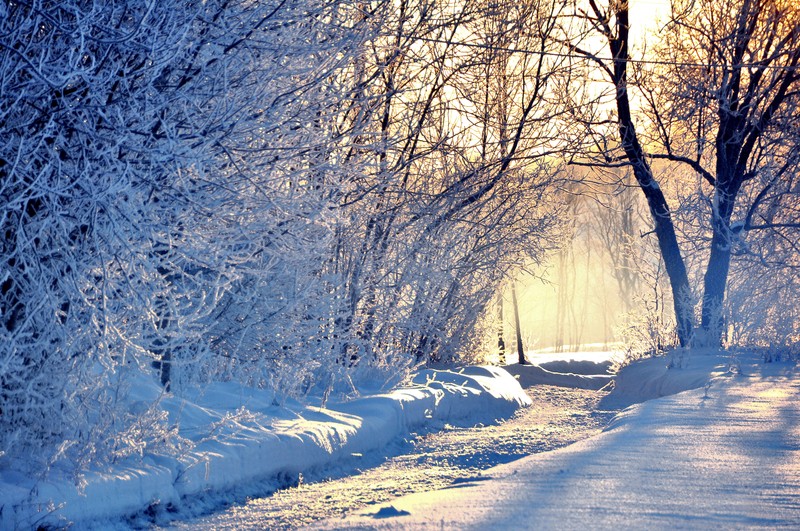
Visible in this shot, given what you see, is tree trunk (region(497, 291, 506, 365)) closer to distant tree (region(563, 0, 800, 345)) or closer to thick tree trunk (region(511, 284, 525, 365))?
thick tree trunk (region(511, 284, 525, 365))

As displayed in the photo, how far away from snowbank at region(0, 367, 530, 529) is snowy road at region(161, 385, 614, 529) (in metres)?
0.21

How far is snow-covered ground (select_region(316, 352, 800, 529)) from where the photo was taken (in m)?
3.89

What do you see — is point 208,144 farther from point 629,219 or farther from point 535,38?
point 629,219

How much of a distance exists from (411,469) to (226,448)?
1502 mm

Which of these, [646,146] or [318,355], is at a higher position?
[646,146]

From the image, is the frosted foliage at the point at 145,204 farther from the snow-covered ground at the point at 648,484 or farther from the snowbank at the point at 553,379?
the snowbank at the point at 553,379

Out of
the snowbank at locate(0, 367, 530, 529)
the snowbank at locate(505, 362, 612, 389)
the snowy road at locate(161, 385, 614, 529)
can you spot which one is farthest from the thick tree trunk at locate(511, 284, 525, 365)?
the snowbank at locate(0, 367, 530, 529)

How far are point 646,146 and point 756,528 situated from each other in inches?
566

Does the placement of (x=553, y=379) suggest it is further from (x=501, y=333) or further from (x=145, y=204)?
(x=145, y=204)

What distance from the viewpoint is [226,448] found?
215 inches

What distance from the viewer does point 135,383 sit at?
5926mm

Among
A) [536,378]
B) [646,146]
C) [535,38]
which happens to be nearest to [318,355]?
[535,38]

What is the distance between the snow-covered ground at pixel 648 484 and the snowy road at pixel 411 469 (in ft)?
1.70

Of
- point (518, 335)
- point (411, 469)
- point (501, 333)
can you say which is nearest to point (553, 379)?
point (518, 335)
